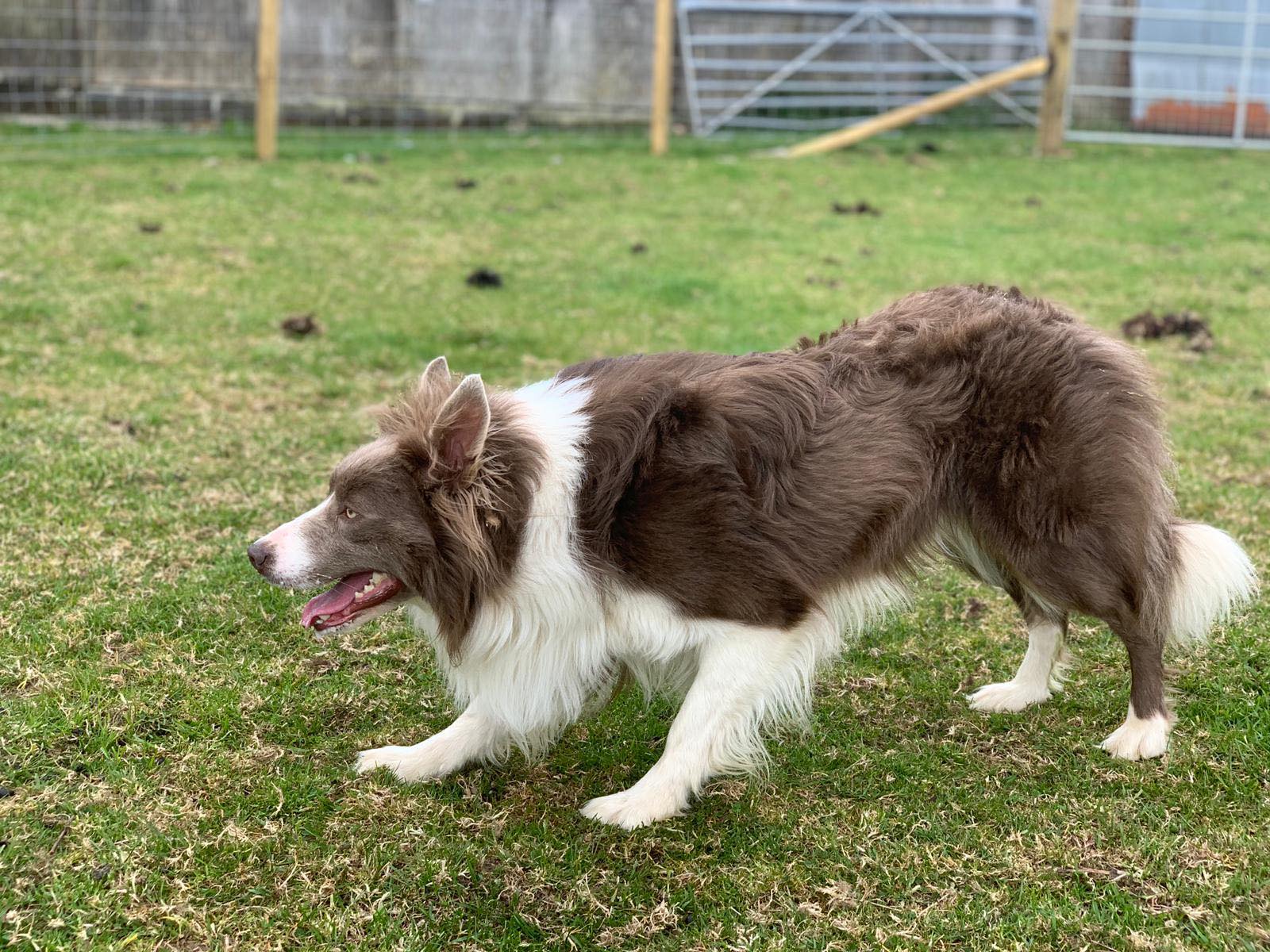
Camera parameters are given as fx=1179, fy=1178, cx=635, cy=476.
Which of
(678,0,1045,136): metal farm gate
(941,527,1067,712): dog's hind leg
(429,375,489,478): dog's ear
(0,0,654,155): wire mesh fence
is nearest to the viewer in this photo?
(429,375,489,478): dog's ear

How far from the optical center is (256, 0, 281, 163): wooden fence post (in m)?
11.1

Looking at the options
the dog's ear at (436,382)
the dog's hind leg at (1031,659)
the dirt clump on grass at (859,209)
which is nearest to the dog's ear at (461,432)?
the dog's ear at (436,382)

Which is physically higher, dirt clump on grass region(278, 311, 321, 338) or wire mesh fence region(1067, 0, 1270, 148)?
wire mesh fence region(1067, 0, 1270, 148)

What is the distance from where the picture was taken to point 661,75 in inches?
511

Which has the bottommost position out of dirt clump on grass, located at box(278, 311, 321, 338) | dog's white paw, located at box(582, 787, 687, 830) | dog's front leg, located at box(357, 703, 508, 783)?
dog's white paw, located at box(582, 787, 687, 830)

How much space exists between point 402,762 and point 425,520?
2.52 ft

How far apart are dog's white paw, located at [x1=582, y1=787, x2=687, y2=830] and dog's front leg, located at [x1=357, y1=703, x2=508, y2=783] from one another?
1.25ft

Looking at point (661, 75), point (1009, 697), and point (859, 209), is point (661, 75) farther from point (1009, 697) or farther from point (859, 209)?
point (1009, 697)

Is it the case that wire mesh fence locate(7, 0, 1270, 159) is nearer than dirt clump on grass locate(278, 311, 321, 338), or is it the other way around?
dirt clump on grass locate(278, 311, 321, 338)

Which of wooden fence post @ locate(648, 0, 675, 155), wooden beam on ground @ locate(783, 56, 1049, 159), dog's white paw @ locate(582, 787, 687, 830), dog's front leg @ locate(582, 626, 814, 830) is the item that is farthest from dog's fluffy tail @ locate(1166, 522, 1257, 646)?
wooden fence post @ locate(648, 0, 675, 155)

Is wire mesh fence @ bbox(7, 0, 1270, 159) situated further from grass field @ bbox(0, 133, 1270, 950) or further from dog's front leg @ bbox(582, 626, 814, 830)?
dog's front leg @ bbox(582, 626, 814, 830)

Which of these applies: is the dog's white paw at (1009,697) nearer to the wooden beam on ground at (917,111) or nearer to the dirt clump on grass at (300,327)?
the dirt clump on grass at (300,327)

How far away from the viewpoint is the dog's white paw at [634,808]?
3178 mm

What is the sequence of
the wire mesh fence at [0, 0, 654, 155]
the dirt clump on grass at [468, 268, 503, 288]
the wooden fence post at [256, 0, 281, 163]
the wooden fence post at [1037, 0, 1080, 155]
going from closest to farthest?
the dirt clump on grass at [468, 268, 503, 288], the wooden fence post at [256, 0, 281, 163], the wire mesh fence at [0, 0, 654, 155], the wooden fence post at [1037, 0, 1080, 155]
